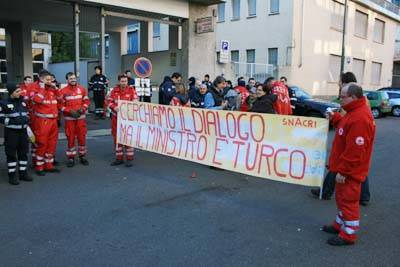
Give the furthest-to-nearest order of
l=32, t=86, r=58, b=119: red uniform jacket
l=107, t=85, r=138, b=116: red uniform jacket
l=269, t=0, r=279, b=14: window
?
l=269, t=0, r=279, b=14: window
l=107, t=85, r=138, b=116: red uniform jacket
l=32, t=86, r=58, b=119: red uniform jacket

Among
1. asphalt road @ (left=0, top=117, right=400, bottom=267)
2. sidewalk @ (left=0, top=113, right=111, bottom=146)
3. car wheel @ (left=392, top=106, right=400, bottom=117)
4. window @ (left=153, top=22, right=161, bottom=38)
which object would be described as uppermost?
window @ (left=153, top=22, right=161, bottom=38)

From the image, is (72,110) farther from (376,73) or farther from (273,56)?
(376,73)

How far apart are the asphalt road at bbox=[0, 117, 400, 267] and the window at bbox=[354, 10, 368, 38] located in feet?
98.8

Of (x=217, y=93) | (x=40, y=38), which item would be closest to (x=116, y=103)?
(x=217, y=93)

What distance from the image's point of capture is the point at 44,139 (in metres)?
7.90

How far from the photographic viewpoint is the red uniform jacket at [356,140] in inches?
176

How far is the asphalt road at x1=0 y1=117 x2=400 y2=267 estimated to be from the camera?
4.38m

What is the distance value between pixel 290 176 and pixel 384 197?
1.82 metres

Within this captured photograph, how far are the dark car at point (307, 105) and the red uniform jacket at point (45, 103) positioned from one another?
421 inches

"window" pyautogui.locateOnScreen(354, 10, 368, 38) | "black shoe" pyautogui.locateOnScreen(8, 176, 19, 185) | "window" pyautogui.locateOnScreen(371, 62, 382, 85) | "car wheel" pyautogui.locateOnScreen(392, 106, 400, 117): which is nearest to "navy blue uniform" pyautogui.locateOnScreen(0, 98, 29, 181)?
"black shoe" pyautogui.locateOnScreen(8, 176, 19, 185)

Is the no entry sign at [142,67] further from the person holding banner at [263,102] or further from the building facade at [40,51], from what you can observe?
the building facade at [40,51]

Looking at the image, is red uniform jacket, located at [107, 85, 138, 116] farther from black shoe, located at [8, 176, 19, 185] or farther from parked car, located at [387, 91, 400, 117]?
parked car, located at [387, 91, 400, 117]

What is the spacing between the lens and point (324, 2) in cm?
3012

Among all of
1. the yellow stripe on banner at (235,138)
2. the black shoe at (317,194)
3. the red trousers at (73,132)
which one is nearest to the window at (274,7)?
the yellow stripe on banner at (235,138)
